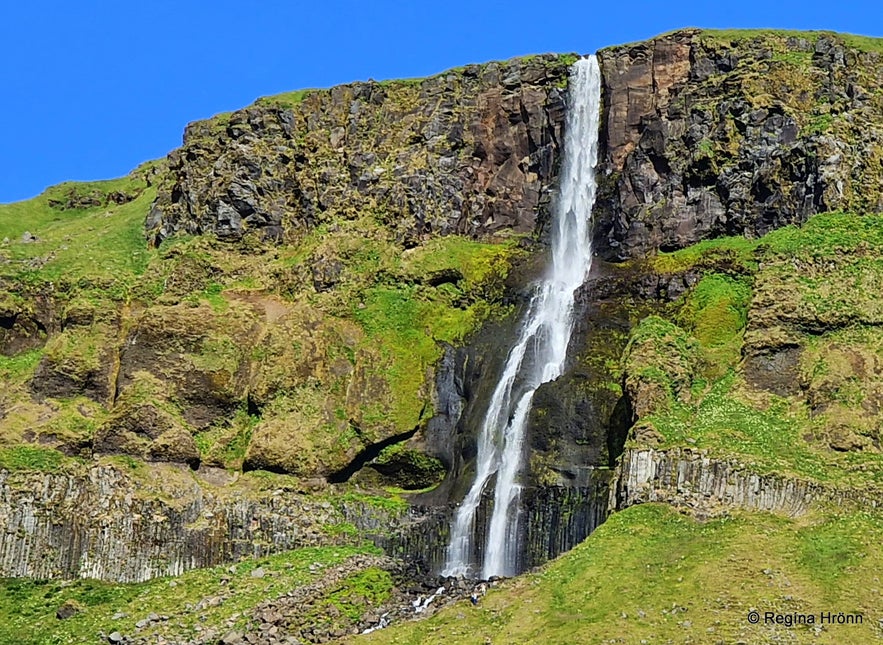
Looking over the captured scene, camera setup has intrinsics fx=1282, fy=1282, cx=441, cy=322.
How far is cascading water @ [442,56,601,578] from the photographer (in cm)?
6003

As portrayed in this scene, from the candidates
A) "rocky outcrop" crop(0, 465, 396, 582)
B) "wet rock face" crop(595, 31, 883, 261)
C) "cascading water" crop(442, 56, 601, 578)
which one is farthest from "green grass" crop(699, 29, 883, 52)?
"rocky outcrop" crop(0, 465, 396, 582)

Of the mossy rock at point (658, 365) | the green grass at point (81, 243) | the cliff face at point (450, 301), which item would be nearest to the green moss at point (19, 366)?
the cliff face at point (450, 301)

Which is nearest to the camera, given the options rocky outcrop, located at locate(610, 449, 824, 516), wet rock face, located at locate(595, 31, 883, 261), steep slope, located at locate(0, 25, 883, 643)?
steep slope, located at locate(0, 25, 883, 643)

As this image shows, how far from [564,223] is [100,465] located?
106ft

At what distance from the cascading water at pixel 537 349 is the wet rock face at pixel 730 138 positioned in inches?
59.9

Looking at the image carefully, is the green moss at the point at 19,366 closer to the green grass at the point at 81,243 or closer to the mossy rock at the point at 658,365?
the green grass at the point at 81,243

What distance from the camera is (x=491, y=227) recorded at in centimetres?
8188

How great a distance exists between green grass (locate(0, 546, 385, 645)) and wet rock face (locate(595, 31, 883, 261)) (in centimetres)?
2798

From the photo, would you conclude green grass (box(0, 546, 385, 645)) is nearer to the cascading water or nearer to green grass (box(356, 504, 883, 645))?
the cascading water

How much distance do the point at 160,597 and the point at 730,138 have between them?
40595 mm

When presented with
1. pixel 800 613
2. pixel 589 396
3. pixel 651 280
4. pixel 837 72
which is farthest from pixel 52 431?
pixel 837 72

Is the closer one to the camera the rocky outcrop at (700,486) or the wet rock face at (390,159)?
the rocky outcrop at (700,486)

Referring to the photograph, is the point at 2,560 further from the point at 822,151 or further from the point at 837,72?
the point at 837,72

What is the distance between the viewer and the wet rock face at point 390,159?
80.9m
